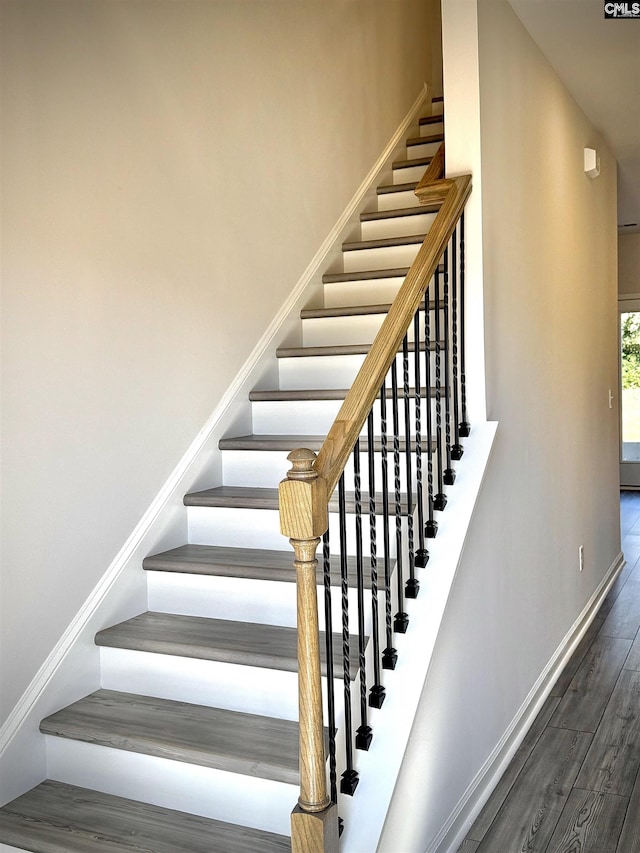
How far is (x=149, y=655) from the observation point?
2.56 meters

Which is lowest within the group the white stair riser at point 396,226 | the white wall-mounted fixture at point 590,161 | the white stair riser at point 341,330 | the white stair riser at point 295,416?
the white stair riser at point 295,416

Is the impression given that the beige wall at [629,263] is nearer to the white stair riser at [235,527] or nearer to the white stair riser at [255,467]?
the white stair riser at [255,467]

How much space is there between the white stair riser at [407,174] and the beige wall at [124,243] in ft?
2.89

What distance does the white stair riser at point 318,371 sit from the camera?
3643 mm

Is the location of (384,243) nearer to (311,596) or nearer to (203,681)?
(203,681)

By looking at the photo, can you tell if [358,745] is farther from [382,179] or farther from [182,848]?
[382,179]

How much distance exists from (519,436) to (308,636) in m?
1.88

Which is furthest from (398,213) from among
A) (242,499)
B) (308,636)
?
(308,636)

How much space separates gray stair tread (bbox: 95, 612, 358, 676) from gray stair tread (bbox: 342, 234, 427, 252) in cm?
230

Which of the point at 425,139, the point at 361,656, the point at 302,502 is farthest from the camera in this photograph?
the point at 425,139

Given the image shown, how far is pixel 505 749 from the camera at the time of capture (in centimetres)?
304

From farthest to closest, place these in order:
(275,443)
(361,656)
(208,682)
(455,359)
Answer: (275,443)
(455,359)
(208,682)
(361,656)

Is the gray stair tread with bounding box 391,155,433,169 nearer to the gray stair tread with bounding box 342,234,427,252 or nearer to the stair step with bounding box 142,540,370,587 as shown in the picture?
the gray stair tread with bounding box 342,234,427,252

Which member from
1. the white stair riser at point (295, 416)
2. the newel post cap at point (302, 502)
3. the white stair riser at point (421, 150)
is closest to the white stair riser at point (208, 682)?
the newel post cap at point (302, 502)
